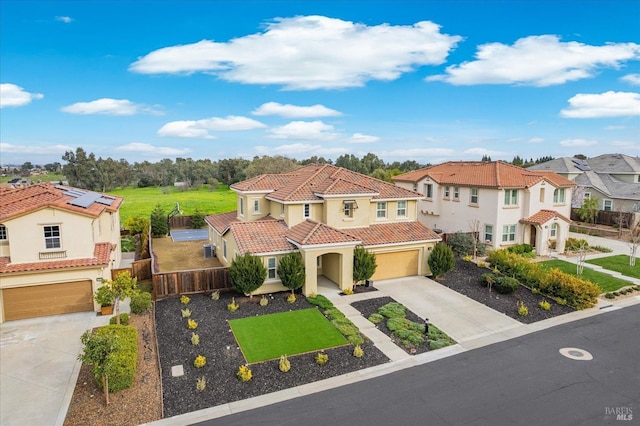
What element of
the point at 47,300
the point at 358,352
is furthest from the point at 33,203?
the point at 358,352

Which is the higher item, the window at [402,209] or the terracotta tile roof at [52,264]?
the window at [402,209]

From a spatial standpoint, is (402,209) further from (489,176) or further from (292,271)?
(292,271)

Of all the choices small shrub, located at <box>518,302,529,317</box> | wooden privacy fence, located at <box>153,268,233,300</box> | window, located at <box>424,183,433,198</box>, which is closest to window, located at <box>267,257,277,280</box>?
wooden privacy fence, located at <box>153,268,233,300</box>

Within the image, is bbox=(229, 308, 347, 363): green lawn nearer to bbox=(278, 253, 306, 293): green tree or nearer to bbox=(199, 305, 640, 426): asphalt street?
bbox=(278, 253, 306, 293): green tree

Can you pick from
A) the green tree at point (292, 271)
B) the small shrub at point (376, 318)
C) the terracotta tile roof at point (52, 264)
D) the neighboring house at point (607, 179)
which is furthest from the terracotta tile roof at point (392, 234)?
the neighboring house at point (607, 179)

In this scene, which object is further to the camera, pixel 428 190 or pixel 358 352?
pixel 428 190

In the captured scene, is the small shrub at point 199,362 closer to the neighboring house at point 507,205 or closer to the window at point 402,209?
the window at point 402,209
